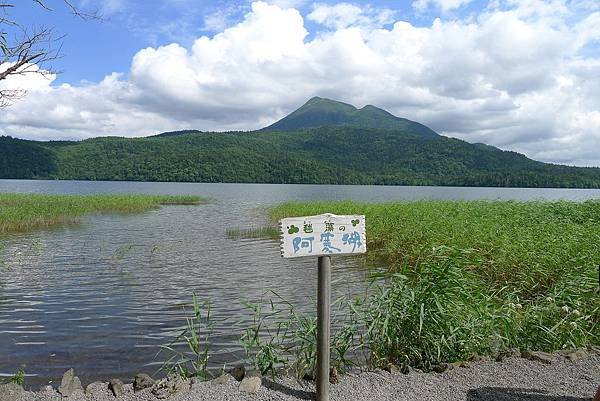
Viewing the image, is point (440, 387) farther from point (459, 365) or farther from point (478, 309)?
point (478, 309)

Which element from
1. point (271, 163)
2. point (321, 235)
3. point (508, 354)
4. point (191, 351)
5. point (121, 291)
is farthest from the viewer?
point (271, 163)

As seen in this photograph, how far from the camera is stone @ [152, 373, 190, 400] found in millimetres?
3998

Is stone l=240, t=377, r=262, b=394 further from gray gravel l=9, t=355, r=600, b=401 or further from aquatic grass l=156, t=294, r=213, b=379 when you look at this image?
aquatic grass l=156, t=294, r=213, b=379

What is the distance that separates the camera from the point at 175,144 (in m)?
152

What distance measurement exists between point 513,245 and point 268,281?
5.97m

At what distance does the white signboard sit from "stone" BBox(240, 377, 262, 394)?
4.10ft

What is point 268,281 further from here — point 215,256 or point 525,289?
point 525,289

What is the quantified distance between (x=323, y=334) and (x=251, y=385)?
0.81 metres

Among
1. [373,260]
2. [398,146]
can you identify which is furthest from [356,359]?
[398,146]

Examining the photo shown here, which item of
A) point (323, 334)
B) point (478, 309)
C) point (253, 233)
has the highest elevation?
point (323, 334)

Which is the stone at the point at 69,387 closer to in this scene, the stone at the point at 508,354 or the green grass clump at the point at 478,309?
the green grass clump at the point at 478,309

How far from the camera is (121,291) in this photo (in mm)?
10836

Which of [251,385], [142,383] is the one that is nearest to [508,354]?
[251,385]

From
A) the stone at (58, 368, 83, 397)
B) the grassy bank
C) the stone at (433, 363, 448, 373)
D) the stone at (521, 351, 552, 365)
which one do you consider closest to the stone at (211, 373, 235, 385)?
the stone at (58, 368, 83, 397)
